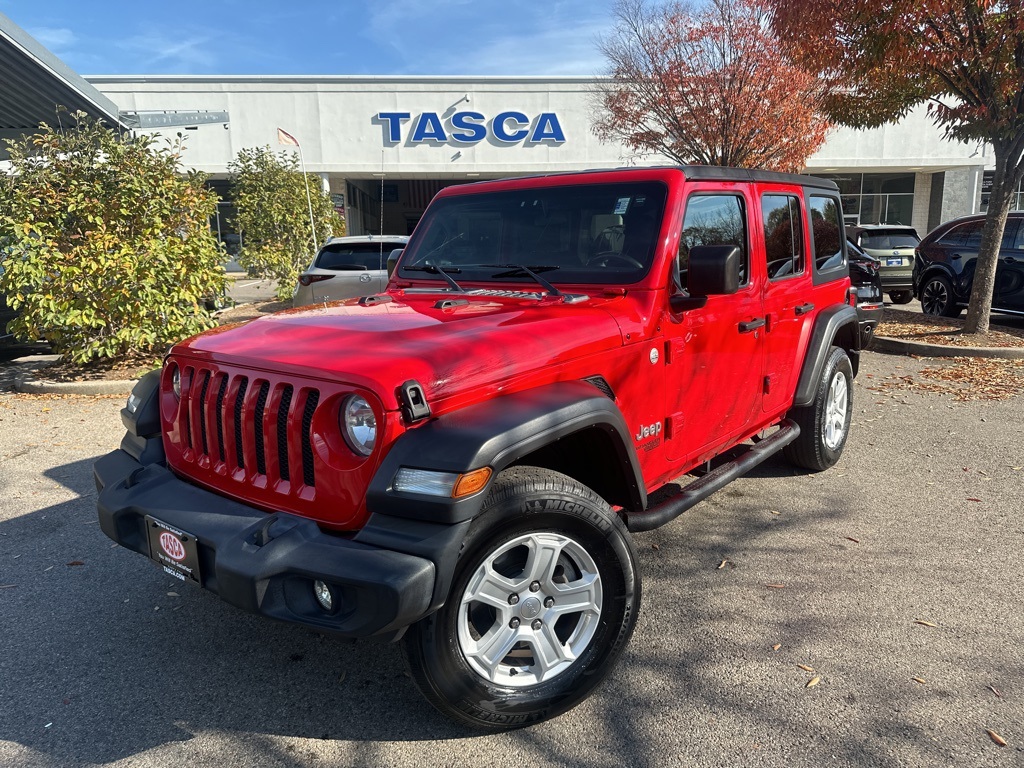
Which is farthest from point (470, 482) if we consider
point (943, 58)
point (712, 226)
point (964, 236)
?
point (964, 236)

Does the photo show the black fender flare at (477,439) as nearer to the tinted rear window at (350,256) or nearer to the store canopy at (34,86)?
the tinted rear window at (350,256)

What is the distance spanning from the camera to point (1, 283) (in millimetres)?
7492

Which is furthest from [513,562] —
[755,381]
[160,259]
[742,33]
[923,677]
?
[742,33]

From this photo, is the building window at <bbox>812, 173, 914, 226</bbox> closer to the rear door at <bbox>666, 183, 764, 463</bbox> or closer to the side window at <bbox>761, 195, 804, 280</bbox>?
the side window at <bbox>761, 195, 804, 280</bbox>

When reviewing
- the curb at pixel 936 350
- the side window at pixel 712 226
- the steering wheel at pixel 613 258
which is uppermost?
the side window at pixel 712 226

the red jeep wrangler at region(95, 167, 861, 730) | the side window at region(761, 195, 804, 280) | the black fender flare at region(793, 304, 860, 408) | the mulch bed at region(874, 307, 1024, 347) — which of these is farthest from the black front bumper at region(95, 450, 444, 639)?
the mulch bed at region(874, 307, 1024, 347)

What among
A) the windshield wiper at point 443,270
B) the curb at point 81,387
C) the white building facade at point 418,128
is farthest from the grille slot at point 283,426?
the white building facade at point 418,128

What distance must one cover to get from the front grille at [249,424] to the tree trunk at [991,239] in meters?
9.39

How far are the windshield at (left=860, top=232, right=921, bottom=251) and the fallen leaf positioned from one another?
1363 centimetres

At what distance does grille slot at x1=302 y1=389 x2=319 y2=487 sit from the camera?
7.91 ft

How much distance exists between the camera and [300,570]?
215 cm

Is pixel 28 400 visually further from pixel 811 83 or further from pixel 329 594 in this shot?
pixel 811 83

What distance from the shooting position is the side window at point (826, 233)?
4.70 meters

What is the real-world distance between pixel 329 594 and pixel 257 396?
2.52 feet
